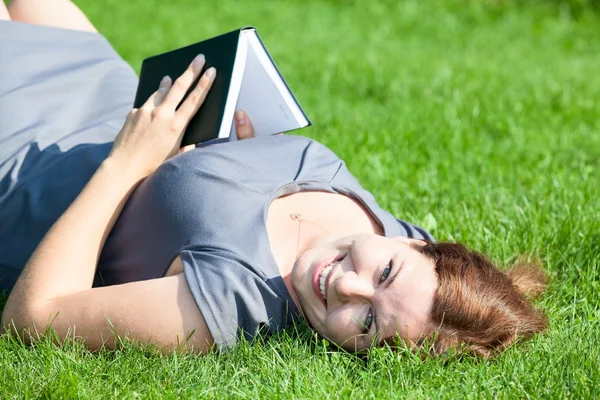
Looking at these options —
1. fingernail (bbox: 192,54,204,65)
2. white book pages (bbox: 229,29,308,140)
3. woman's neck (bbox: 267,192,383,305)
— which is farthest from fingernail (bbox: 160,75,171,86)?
woman's neck (bbox: 267,192,383,305)

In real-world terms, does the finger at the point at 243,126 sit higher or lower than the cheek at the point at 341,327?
higher

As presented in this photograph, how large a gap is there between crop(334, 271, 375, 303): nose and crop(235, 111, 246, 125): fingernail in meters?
0.97

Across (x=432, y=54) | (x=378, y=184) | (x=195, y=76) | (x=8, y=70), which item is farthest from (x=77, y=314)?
(x=432, y=54)

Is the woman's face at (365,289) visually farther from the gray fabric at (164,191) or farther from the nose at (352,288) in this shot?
the gray fabric at (164,191)

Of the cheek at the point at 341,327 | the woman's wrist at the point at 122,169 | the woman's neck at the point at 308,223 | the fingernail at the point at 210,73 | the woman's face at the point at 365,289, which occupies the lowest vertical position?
the cheek at the point at 341,327

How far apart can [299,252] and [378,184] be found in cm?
161

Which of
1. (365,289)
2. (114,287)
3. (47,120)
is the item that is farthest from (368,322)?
(47,120)

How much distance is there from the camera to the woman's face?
2.64 metres

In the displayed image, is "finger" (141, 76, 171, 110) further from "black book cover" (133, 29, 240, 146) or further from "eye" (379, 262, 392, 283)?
"eye" (379, 262, 392, 283)

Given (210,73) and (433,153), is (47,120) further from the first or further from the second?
(433,153)

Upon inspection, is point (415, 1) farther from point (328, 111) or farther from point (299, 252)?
point (299, 252)

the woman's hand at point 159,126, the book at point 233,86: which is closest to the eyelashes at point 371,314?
the book at point 233,86

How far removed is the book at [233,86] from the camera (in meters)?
3.05

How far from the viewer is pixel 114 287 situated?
272 cm
